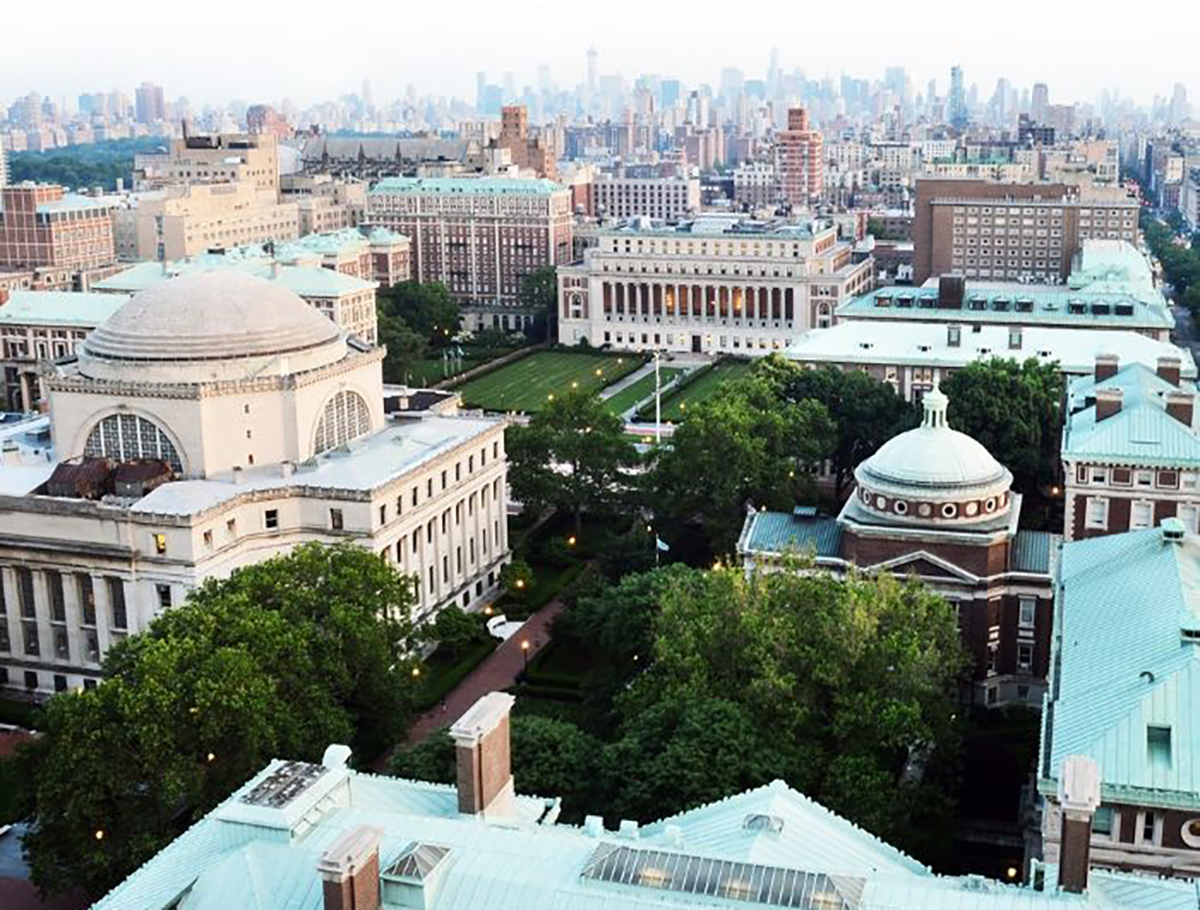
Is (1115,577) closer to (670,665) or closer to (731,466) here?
(670,665)

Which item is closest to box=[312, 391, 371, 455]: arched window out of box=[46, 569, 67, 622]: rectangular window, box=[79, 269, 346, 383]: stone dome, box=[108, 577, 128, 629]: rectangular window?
box=[79, 269, 346, 383]: stone dome

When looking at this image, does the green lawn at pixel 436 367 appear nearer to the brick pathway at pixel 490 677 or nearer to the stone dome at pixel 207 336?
the stone dome at pixel 207 336

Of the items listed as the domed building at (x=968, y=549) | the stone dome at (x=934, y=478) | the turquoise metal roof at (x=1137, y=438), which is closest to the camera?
the domed building at (x=968, y=549)

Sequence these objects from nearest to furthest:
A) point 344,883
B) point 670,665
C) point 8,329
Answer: point 344,883
point 670,665
point 8,329

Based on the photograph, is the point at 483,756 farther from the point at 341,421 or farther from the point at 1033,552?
the point at 341,421

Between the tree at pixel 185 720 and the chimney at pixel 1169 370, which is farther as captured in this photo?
the chimney at pixel 1169 370

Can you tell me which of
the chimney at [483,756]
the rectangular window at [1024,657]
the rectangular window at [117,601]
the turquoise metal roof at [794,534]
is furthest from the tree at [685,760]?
the rectangular window at [117,601]

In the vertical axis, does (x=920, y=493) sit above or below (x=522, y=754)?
above

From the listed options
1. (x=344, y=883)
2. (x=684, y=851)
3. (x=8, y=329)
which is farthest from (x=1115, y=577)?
(x=8, y=329)
